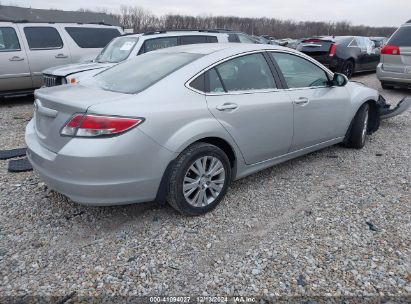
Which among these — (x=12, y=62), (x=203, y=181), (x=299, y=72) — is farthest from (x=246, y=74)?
(x=12, y=62)

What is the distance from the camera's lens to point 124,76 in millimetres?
3420

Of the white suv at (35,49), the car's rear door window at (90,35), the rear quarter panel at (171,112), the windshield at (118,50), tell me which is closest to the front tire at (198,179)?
the rear quarter panel at (171,112)

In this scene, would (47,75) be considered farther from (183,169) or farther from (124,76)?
(183,169)

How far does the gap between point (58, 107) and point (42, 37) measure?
6405 mm

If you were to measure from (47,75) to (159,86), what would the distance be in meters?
4.66

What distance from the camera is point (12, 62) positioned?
7695 millimetres

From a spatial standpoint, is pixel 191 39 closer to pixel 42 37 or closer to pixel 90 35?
pixel 90 35

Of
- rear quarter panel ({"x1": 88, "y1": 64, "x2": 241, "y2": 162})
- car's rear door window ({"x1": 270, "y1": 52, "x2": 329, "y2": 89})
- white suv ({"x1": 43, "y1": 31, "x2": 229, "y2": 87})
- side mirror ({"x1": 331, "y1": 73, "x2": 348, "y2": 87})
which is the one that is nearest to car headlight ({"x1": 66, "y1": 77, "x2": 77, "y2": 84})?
white suv ({"x1": 43, "y1": 31, "x2": 229, "y2": 87})

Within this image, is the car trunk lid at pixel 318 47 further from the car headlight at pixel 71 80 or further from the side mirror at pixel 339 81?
the car headlight at pixel 71 80

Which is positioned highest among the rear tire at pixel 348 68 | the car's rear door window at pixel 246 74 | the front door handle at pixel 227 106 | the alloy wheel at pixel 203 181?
the car's rear door window at pixel 246 74

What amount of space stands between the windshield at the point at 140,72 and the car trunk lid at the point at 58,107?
17cm

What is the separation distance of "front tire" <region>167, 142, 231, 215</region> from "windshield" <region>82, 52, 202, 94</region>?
707 millimetres

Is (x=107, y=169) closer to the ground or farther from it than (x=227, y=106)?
closer to the ground

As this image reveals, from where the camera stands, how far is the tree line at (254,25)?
2532 inches
